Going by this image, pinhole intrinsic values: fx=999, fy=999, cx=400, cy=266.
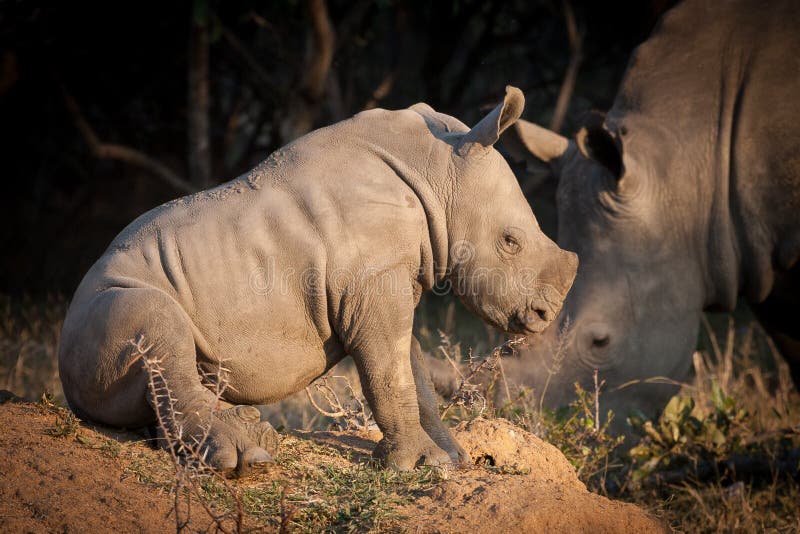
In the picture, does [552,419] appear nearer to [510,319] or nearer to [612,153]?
[510,319]

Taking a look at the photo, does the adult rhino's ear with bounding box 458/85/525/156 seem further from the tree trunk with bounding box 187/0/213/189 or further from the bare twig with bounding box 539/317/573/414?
the tree trunk with bounding box 187/0/213/189

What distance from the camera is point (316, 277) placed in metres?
3.59

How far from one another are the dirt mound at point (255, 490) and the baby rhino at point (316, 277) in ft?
0.50

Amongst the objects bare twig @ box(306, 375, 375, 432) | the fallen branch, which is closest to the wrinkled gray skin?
bare twig @ box(306, 375, 375, 432)

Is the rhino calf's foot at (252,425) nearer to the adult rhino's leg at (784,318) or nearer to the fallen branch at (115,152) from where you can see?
the adult rhino's leg at (784,318)

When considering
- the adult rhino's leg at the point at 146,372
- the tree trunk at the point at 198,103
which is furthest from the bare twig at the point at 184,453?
the tree trunk at the point at 198,103

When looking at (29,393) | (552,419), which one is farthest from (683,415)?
(29,393)

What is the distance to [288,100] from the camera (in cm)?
802

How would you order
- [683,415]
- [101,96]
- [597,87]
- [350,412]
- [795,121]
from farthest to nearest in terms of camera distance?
[597,87], [101,96], [795,121], [683,415], [350,412]

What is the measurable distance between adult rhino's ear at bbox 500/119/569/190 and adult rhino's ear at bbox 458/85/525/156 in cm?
227

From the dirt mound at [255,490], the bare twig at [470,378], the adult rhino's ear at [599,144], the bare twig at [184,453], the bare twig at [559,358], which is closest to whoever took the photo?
the bare twig at [184,453]

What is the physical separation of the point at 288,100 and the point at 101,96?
2.57 m

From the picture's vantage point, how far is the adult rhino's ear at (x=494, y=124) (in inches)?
142

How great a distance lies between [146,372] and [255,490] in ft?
1.86
